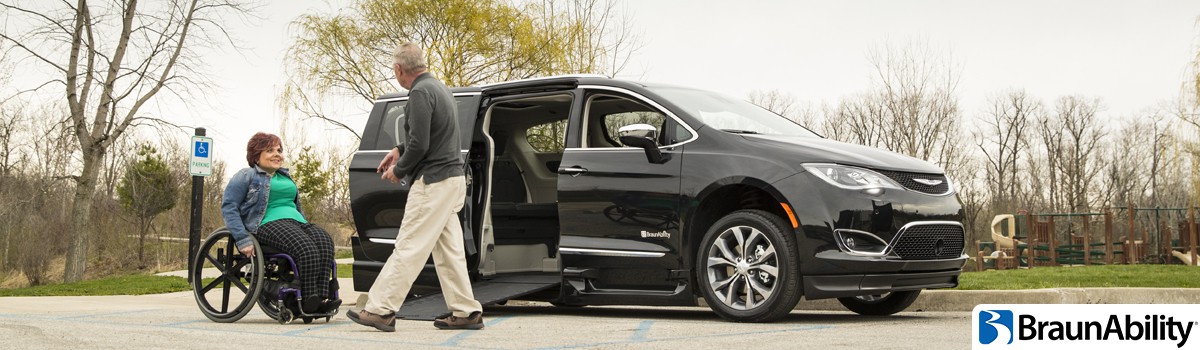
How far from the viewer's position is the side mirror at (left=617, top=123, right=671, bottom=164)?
7.78 m

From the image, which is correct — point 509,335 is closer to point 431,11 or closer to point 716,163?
point 716,163

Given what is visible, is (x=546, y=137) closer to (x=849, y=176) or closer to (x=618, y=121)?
(x=618, y=121)

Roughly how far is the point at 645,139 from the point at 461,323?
1806mm

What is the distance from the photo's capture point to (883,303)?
8625 mm

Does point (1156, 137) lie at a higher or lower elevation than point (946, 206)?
higher

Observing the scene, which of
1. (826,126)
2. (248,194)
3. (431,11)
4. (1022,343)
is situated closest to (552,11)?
(431,11)

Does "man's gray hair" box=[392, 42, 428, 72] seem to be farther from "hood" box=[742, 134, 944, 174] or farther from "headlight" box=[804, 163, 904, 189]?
"headlight" box=[804, 163, 904, 189]

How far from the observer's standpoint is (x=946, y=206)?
7699mm

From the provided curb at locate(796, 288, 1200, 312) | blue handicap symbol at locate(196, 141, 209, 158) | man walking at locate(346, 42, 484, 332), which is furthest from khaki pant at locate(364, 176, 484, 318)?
blue handicap symbol at locate(196, 141, 209, 158)

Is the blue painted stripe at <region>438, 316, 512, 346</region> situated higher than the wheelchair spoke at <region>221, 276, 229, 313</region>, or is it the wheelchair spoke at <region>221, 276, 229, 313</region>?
the wheelchair spoke at <region>221, 276, 229, 313</region>

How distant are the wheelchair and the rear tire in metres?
3.77

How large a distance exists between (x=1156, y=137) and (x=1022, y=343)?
205ft

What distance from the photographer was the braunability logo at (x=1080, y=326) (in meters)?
5.20

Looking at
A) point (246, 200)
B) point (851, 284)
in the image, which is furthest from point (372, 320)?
point (851, 284)
